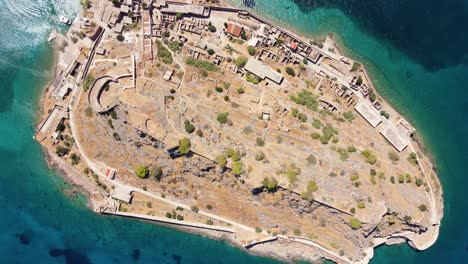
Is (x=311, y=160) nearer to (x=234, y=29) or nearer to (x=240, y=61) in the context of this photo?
(x=240, y=61)

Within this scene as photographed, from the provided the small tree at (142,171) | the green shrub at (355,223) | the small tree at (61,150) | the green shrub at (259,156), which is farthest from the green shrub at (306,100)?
the small tree at (61,150)

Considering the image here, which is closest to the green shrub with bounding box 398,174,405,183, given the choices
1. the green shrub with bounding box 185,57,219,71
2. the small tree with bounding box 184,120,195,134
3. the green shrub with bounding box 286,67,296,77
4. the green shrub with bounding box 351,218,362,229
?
the green shrub with bounding box 351,218,362,229

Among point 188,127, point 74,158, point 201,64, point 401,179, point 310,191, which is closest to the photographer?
point 188,127

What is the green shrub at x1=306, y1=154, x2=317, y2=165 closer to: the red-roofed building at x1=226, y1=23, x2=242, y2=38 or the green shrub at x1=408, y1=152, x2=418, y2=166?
the green shrub at x1=408, y1=152, x2=418, y2=166

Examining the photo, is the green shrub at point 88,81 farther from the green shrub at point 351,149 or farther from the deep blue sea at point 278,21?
the green shrub at point 351,149

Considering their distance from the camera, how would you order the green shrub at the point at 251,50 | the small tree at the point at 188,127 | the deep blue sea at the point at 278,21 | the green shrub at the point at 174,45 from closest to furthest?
the small tree at the point at 188,127 < the green shrub at the point at 174,45 < the green shrub at the point at 251,50 < the deep blue sea at the point at 278,21

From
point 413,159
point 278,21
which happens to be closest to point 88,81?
point 278,21
